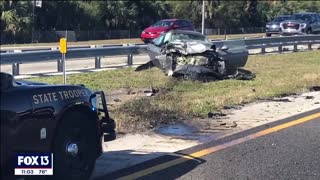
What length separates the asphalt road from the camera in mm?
6426

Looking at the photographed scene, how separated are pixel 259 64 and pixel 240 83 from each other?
575 centimetres

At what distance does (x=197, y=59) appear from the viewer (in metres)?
15.3

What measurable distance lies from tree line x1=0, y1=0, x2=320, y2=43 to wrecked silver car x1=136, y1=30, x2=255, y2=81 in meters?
29.5

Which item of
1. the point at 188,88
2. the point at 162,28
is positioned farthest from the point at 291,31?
the point at 188,88

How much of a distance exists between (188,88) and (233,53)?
2837 millimetres

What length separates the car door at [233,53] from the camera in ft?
51.6

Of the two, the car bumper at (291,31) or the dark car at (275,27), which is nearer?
the car bumper at (291,31)

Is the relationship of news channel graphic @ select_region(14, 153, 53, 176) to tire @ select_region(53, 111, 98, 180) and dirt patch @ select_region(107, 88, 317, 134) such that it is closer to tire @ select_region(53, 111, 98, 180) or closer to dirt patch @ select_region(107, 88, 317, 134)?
tire @ select_region(53, 111, 98, 180)

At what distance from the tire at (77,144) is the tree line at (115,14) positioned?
38884 mm

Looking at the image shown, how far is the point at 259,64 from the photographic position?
20375 mm

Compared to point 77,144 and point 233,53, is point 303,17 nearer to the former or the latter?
point 233,53

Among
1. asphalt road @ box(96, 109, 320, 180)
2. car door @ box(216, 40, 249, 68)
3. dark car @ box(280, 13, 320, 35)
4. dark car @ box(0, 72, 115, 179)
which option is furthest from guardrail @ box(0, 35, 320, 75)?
dark car @ box(0, 72, 115, 179)

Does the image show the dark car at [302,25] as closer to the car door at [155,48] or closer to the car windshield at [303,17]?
the car windshield at [303,17]

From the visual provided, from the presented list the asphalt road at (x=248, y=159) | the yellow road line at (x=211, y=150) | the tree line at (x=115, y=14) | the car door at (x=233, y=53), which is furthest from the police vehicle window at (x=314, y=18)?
the asphalt road at (x=248, y=159)
